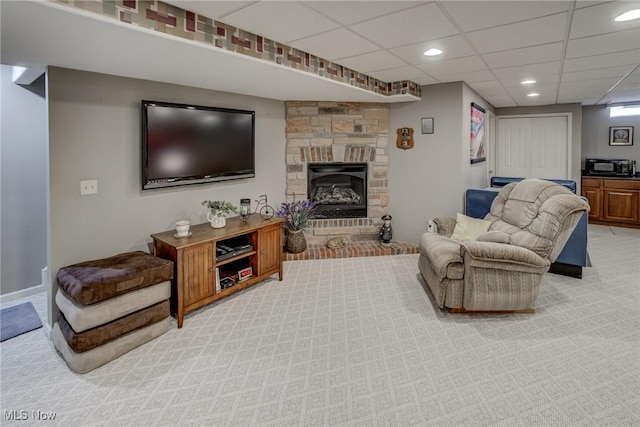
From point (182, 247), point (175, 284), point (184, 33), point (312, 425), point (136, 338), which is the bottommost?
point (312, 425)

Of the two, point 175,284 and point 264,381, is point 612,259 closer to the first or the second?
point 264,381

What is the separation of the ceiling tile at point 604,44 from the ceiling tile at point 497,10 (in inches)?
31.3

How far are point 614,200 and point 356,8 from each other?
6.31m

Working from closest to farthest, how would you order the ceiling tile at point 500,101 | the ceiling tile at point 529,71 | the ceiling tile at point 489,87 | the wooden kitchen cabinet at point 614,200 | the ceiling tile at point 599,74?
the ceiling tile at point 529,71 → the ceiling tile at point 599,74 → the ceiling tile at point 489,87 → the ceiling tile at point 500,101 → the wooden kitchen cabinet at point 614,200

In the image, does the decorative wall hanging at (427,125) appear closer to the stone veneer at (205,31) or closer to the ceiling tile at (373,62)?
the ceiling tile at (373,62)

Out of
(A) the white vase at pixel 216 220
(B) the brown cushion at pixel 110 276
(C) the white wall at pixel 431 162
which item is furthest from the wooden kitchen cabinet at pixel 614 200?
(B) the brown cushion at pixel 110 276

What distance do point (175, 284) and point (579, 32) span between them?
355 centimetres

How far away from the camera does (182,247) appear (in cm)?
270

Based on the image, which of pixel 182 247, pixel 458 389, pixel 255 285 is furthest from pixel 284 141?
pixel 458 389

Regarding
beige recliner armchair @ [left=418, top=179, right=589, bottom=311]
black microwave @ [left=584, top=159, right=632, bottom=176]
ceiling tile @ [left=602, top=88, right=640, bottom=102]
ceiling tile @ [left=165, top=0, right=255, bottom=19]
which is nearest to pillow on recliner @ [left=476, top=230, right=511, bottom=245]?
beige recliner armchair @ [left=418, top=179, right=589, bottom=311]

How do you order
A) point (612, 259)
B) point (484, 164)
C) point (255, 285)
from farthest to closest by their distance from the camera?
point (484, 164), point (612, 259), point (255, 285)

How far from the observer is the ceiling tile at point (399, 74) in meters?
3.61

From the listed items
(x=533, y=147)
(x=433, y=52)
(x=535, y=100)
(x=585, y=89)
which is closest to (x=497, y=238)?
(x=433, y=52)

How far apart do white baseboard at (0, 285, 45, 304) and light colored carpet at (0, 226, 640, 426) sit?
104mm
